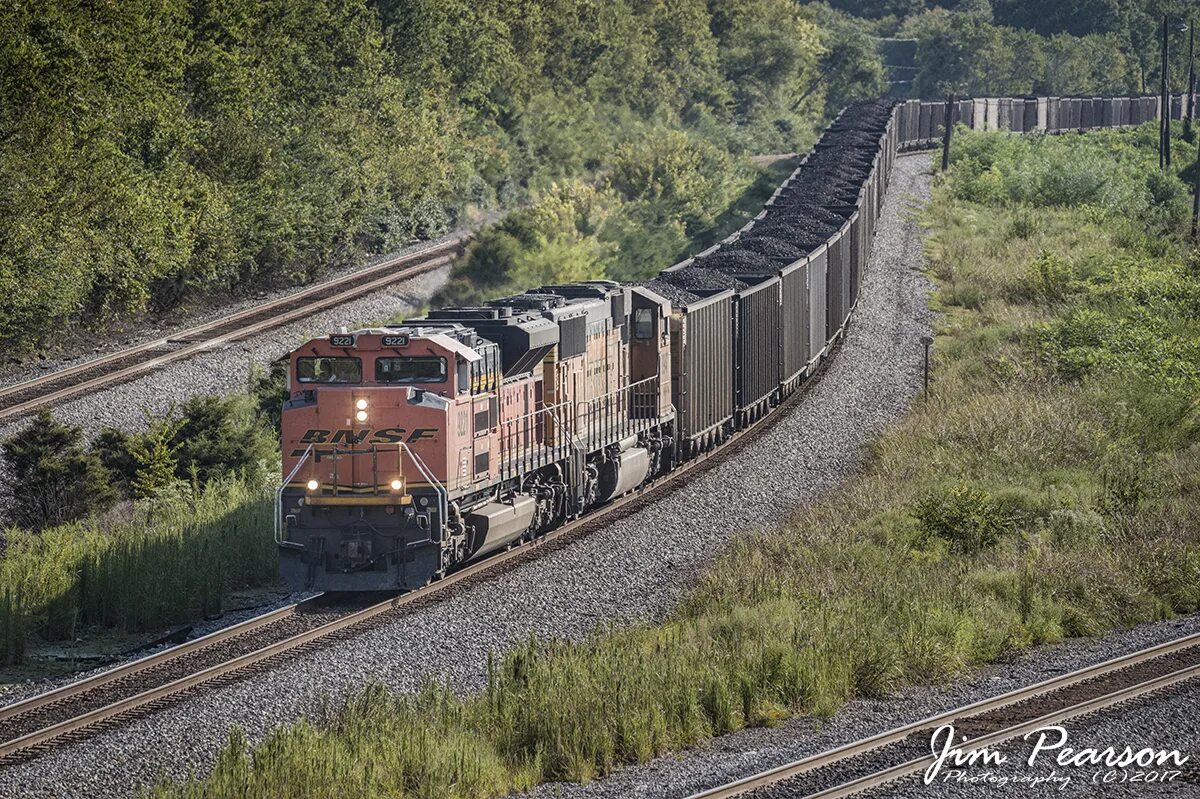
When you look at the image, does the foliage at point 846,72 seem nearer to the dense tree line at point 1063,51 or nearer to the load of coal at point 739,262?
the dense tree line at point 1063,51

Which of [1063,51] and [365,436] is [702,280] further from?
[1063,51]

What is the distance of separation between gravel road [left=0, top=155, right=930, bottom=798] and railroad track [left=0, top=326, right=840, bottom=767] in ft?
0.97

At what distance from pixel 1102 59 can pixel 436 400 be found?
4475 inches

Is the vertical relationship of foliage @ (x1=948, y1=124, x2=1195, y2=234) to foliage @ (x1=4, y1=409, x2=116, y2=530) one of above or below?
above

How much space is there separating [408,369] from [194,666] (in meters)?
4.01

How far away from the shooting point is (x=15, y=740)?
39.6ft

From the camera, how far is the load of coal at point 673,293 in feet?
80.9

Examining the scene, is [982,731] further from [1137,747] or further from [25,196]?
[25,196]

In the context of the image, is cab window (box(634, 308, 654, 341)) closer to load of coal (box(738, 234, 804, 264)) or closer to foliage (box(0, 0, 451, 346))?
load of coal (box(738, 234, 804, 264))

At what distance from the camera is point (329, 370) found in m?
16.7

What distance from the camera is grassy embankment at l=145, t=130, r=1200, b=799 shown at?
11508 mm

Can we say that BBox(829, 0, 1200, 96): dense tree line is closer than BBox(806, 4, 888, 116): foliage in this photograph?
No

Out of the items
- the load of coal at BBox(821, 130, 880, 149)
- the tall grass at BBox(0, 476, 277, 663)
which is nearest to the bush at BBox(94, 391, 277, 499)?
the tall grass at BBox(0, 476, 277, 663)
